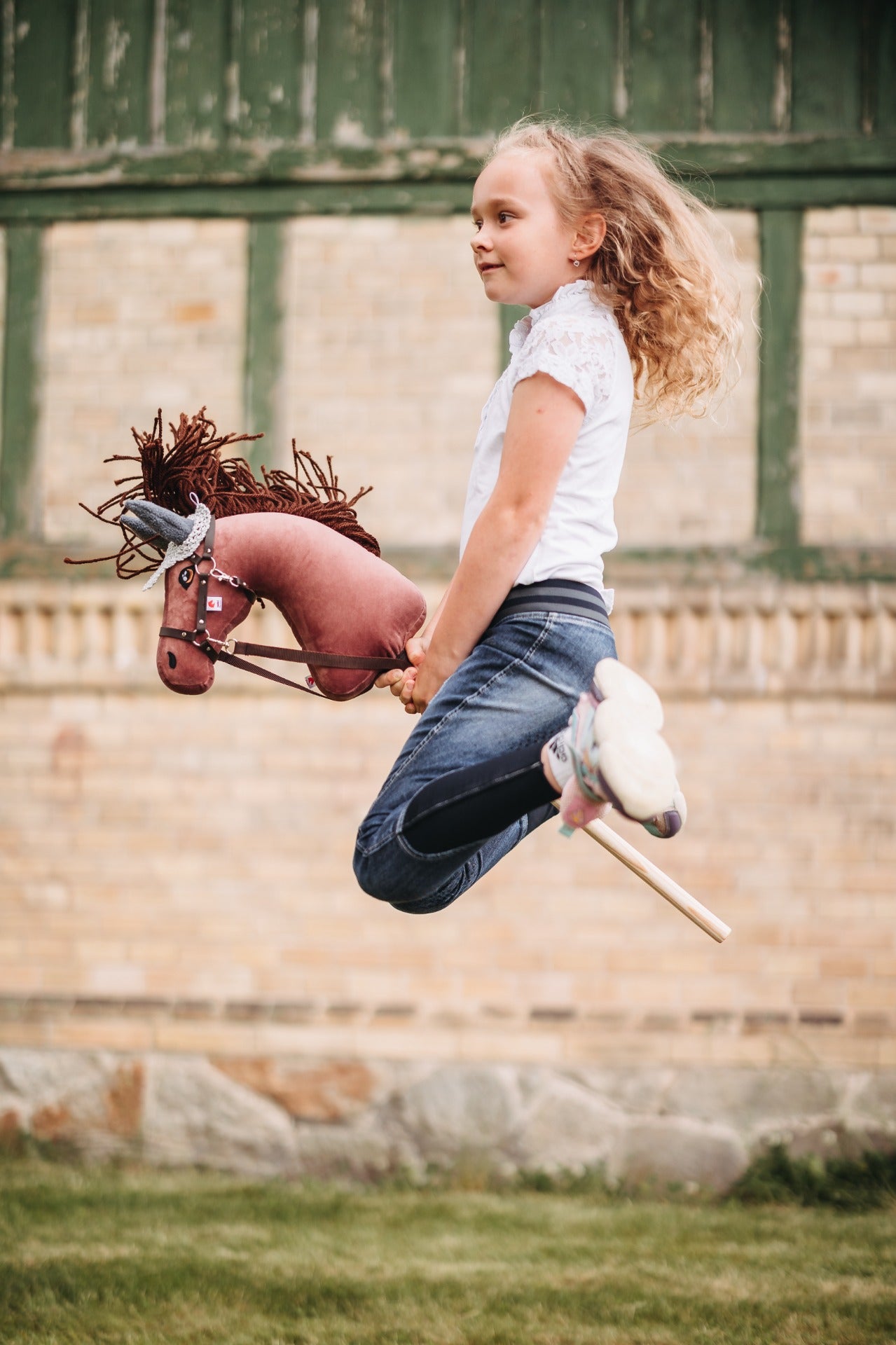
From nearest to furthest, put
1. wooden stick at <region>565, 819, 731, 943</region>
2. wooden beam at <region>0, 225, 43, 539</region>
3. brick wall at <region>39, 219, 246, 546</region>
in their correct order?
wooden stick at <region>565, 819, 731, 943</region> < brick wall at <region>39, 219, 246, 546</region> < wooden beam at <region>0, 225, 43, 539</region>

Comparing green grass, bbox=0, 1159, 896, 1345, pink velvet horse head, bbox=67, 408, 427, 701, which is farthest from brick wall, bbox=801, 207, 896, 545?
pink velvet horse head, bbox=67, 408, 427, 701

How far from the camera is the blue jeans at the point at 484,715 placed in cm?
317

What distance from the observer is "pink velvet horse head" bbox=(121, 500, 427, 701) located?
134 inches

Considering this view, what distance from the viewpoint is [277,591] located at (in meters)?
3.47

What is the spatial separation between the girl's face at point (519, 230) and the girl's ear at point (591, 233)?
0.04ft

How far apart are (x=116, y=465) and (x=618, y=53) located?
3.10 metres

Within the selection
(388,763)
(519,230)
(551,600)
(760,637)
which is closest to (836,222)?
(760,637)

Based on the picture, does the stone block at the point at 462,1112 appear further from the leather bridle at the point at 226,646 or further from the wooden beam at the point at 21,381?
the leather bridle at the point at 226,646

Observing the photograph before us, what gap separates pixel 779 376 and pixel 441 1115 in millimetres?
3729

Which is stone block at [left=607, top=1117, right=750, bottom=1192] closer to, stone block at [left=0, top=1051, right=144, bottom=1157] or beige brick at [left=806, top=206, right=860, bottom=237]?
stone block at [left=0, top=1051, right=144, bottom=1157]

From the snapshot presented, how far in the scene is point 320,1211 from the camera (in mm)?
6574

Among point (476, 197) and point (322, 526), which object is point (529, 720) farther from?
point (476, 197)

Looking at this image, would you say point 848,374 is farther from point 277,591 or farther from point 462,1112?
point 277,591

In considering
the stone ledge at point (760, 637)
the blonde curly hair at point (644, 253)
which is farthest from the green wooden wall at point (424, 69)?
the blonde curly hair at point (644, 253)
